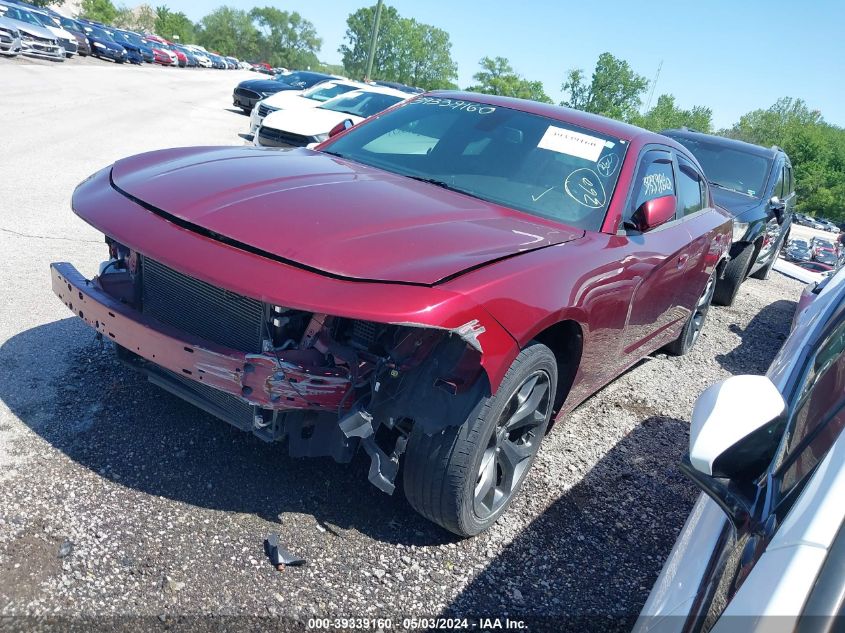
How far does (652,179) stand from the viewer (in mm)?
3871

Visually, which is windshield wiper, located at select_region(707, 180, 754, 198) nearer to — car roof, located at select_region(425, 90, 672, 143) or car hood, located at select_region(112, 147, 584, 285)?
car roof, located at select_region(425, 90, 672, 143)

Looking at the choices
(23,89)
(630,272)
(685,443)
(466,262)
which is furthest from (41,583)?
(23,89)

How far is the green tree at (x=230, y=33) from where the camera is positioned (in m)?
113

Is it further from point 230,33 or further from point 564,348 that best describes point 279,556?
point 230,33

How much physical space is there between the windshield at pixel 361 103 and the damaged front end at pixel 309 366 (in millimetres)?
8596

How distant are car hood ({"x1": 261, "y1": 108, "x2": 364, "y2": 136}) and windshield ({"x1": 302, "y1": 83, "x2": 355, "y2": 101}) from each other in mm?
3559

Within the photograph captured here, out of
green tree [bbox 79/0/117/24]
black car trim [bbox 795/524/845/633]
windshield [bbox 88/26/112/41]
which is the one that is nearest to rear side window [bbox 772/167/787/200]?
black car trim [bbox 795/524/845/633]

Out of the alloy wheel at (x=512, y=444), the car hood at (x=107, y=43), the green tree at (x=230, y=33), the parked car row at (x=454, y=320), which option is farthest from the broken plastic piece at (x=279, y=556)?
the green tree at (x=230, y=33)

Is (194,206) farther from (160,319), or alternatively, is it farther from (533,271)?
(533,271)

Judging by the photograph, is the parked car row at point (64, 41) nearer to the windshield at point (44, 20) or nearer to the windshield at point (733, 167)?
the windshield at point (44, 20)

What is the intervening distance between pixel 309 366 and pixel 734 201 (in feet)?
21.8

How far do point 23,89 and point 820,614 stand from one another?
57.0ft

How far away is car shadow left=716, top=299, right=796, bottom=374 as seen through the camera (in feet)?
20.0

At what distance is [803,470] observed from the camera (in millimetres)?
1384
